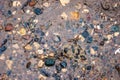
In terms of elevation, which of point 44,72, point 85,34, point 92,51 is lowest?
point 44,72

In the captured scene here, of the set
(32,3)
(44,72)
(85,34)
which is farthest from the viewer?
(32,3)

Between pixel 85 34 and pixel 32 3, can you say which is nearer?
pixel 85 34

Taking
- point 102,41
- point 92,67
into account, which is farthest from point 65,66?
point 102,41

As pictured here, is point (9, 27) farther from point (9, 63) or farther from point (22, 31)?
point (9, 63)

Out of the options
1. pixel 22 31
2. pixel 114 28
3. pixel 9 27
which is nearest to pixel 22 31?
pixel 22 31

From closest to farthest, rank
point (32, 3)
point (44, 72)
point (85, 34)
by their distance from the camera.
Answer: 1. point (44, 72)
2. point (85, 34)
3. point (32, 3)

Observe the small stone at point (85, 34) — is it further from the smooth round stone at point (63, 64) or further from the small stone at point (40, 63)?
the small stone at point (40, 63)

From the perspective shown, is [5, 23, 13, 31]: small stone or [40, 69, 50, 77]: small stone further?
[5, 23, 13, 31]: small stone

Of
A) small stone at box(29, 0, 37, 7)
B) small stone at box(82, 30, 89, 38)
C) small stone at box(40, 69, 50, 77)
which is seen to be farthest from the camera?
small stone at box(29, 0, 37, 7)

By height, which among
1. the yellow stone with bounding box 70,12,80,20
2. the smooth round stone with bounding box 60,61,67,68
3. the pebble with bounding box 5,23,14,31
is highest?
the yellow stone with bounding box 70,12,80,20

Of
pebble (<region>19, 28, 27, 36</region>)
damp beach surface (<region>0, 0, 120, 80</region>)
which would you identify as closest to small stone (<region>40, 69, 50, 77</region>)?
damp beach surface (<region>0, 0, 120, 80</region>)

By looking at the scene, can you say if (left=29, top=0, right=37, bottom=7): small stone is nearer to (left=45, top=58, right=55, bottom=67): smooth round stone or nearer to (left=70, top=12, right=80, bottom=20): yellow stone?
(left=70, top=12, right=80, bottom=20): yellow stone

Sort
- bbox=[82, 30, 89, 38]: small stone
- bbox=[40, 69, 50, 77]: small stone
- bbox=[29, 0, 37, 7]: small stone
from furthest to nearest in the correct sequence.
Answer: bbox=[29, 0, 37, 7]: small stone → bbox=[82, 30, 89, 38]: small stone → bbox=[40, 69, 50, 77]: small stone
